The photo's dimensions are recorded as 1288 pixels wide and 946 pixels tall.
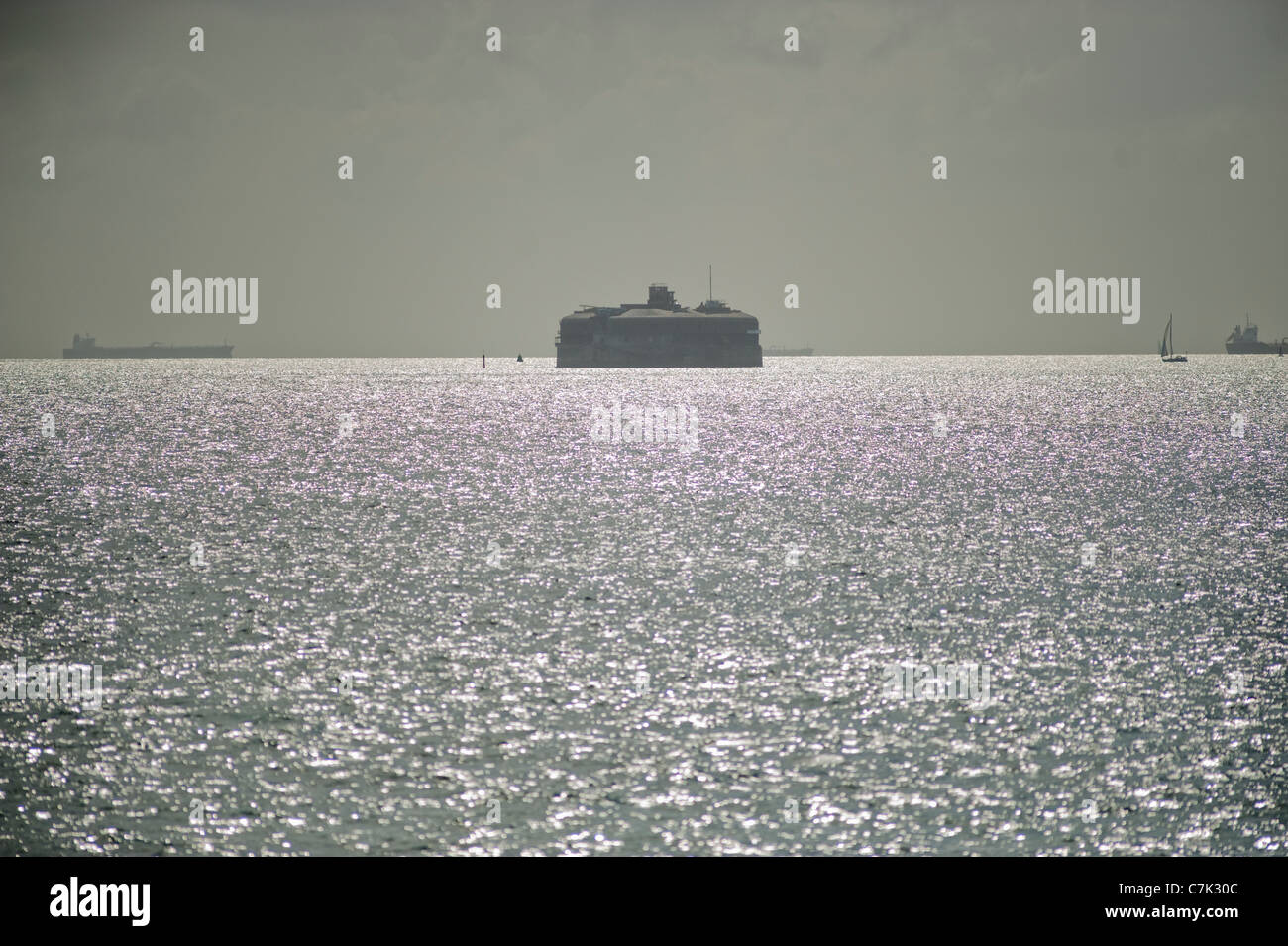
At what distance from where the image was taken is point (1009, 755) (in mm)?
17047

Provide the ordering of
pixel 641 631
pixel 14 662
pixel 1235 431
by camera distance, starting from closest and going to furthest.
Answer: pixel 14 662 → pixel 641 631 → pixel 1235 431

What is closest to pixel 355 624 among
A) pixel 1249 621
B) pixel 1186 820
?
pixel 1186 820

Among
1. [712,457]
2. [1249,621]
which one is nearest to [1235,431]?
[712,457]

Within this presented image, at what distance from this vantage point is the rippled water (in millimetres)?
14734

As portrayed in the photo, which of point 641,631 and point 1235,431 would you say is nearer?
point 641,631

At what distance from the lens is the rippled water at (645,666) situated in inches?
580

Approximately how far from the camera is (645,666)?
72.8ft
